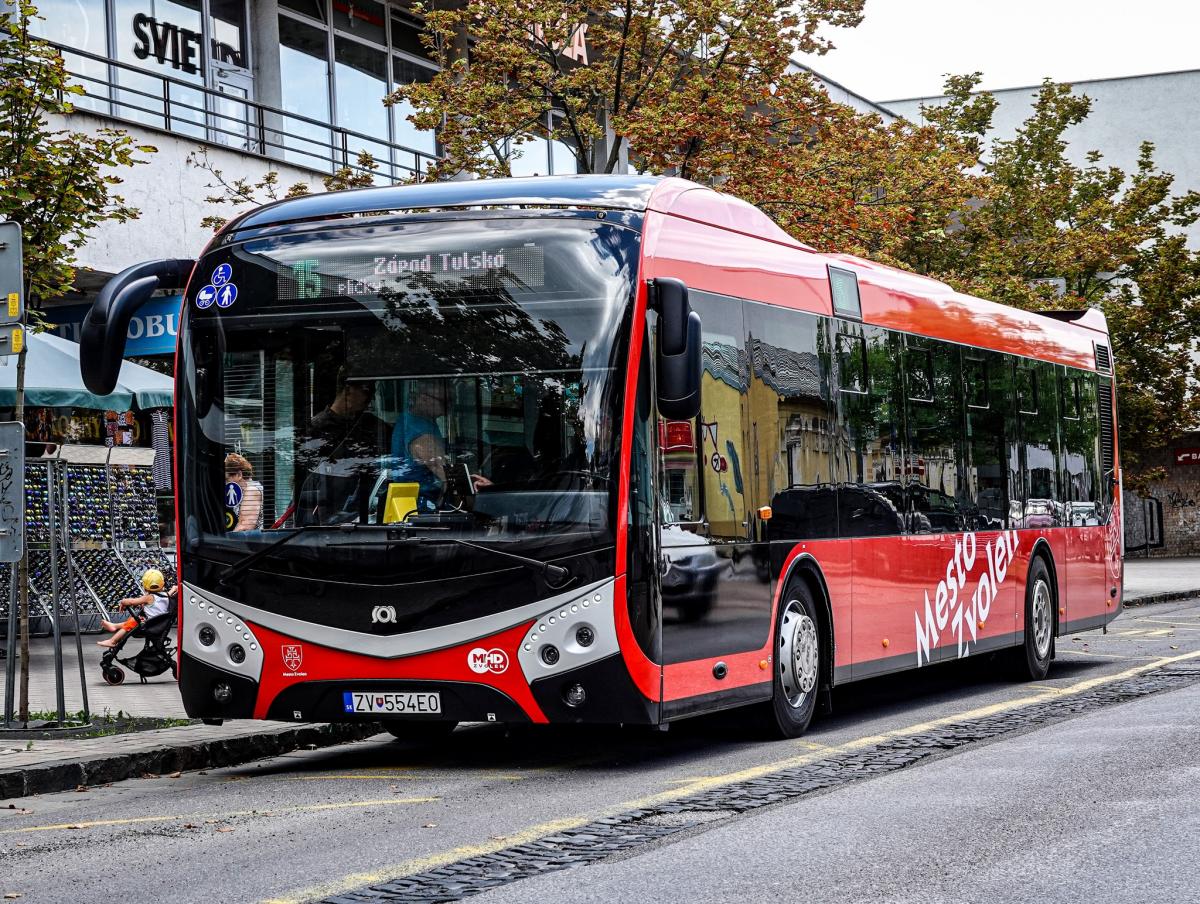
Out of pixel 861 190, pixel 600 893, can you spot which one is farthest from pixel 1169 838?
pixel 861 190

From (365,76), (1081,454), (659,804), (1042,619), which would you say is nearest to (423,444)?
(659,804)

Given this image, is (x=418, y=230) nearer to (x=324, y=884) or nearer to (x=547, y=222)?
(x=547, y=222)

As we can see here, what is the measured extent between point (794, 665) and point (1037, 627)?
213 inches

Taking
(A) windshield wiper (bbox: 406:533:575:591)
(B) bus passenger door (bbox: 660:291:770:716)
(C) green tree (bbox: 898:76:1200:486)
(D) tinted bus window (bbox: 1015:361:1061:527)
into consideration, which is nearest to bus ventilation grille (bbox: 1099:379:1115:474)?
(D) tinted bus window (bbox: 1015:361:1061:527)

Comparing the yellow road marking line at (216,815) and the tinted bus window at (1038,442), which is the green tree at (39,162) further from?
the tinted bus window at (1038,442)

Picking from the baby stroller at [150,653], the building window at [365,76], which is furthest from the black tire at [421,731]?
the building window at [365,76]

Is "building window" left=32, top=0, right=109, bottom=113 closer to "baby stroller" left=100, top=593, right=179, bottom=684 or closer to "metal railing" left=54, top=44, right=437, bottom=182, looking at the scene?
"metal railing" left=54, top=44, right=437, bottom=182

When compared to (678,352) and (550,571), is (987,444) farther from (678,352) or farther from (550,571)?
(550,571)

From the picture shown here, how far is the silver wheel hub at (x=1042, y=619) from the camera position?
15.6 meters

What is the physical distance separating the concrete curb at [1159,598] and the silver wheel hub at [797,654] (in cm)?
1904

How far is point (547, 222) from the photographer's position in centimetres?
944

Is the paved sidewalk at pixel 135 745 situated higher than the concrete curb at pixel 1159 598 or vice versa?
the paved sidewalk at pixel 135 745

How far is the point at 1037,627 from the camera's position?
15672 millimetres

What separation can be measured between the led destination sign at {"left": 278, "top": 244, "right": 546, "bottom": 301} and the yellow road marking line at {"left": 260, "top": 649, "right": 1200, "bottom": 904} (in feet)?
8.88
